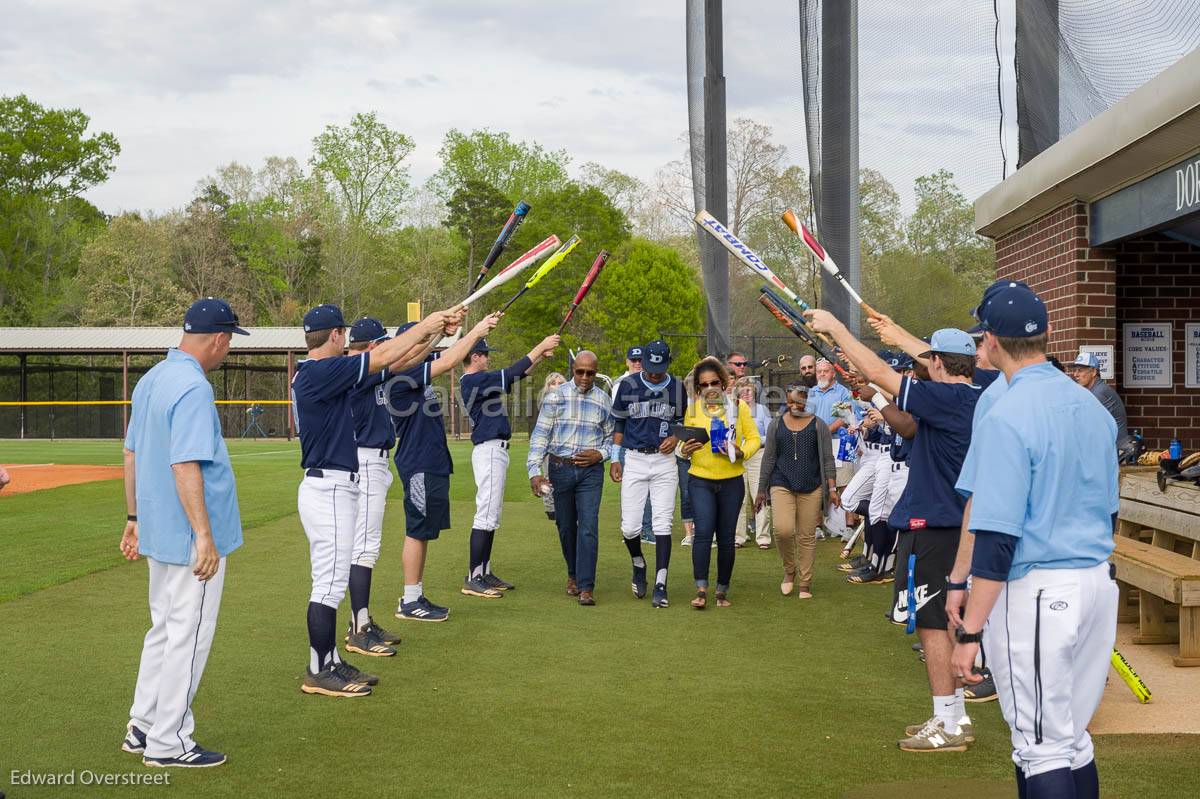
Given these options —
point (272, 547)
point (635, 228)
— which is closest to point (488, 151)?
point (635, 228)

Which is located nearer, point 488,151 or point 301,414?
point 301,414

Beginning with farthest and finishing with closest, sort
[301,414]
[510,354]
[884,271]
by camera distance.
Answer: [510,354] < [884,271] < [301,414]

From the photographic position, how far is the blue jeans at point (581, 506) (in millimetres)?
9047

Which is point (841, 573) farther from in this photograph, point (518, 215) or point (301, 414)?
point (301, 414)

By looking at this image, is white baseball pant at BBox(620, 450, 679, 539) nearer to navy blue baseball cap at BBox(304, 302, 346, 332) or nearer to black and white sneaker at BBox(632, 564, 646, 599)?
black and white sneaker at BBox(632, 564, 646, 599)

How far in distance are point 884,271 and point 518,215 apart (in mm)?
4511

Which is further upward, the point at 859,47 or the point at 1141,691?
the point at 859,47

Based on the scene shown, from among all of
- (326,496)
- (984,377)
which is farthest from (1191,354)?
(326,496)

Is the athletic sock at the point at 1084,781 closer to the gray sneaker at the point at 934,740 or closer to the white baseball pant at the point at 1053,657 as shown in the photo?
the white baseball pant at the point at 1053,657

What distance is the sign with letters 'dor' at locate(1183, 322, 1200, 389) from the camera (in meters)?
8.70

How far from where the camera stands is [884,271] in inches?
421

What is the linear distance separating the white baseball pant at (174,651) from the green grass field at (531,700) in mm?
213

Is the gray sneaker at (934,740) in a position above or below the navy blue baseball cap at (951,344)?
below

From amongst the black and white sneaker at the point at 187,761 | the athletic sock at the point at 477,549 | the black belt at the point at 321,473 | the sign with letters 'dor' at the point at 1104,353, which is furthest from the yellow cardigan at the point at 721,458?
the black and white sneaker at the point at 187,761
